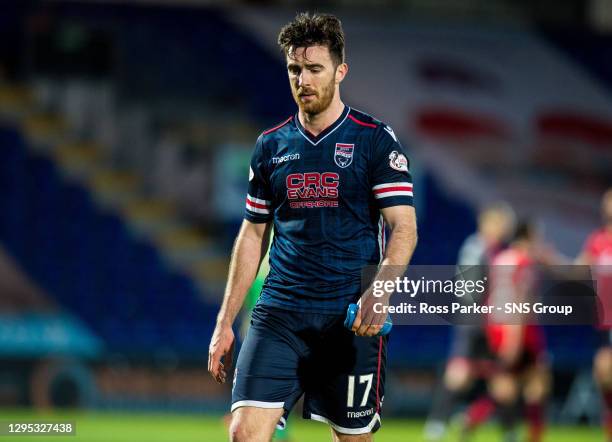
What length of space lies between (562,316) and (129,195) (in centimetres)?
957

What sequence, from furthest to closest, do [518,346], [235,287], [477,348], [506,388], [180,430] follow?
[180,430]
[477,348]
[506,388]
[518,346]
[235,287]

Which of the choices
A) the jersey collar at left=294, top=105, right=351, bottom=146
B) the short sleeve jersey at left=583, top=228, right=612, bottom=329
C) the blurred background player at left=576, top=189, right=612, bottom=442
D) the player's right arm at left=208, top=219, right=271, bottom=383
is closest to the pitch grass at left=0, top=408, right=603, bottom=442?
the blurred background player at left=576, top=189, right=612, bottom=442

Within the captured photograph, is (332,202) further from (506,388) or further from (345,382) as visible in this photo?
(506,388)

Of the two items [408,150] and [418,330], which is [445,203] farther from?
[418,330]

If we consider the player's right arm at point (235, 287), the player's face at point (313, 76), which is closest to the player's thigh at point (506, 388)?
the player's right arm at point (235, 287)

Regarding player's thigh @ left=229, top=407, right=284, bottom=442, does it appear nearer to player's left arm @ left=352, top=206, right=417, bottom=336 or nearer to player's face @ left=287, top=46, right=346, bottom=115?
player's left arm @ left=352, top=206, right=417, bottom=336

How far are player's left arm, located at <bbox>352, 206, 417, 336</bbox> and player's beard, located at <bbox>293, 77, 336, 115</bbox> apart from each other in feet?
1.68

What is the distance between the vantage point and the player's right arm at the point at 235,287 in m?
4.67

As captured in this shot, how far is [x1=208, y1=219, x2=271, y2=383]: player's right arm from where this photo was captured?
467 centimetres

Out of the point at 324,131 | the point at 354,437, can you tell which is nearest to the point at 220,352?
the point at 354,437

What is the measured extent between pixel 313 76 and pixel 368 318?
1036mm

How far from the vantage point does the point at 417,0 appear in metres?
16.2

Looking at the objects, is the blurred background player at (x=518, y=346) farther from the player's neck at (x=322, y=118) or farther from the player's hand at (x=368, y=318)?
the player's hand at (x=368, y=318)

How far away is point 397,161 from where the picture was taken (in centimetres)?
462
